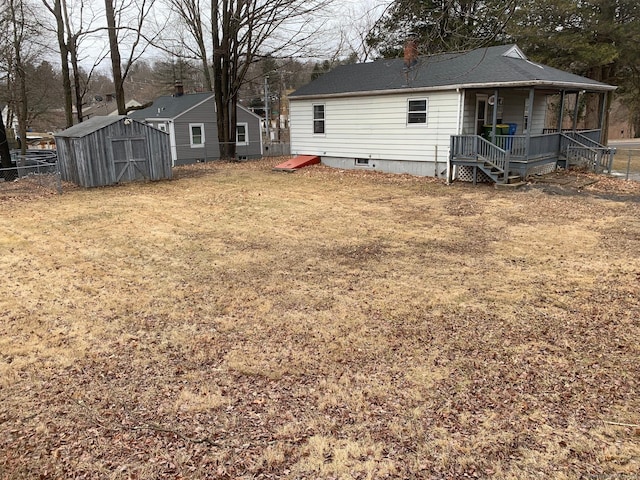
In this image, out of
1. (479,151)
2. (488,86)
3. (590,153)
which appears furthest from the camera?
(590,153)

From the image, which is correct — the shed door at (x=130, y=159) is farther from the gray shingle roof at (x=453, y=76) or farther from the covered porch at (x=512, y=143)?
the covered porch at (x=512, y=143)

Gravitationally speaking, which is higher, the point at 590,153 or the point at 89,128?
the point at 89,128

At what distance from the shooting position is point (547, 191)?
13.0m

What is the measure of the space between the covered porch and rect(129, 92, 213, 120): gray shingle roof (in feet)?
52.6

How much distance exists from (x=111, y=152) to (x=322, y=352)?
1337cm

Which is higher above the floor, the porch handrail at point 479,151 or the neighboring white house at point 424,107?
the neighboring white house at point 424,107

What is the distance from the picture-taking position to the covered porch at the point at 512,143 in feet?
45.9

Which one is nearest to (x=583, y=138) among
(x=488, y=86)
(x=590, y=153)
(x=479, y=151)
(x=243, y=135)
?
(x=590, y=153)

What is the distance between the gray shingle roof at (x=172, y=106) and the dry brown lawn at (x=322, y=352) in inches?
699

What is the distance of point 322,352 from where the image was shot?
14.8 ft

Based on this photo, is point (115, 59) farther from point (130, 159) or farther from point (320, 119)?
point (320, 119)

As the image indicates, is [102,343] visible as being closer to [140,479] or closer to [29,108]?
[140,479]

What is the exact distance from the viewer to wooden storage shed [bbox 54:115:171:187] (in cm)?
1480

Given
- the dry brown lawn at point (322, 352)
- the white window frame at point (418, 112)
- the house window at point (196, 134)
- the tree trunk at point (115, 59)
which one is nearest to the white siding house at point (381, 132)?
the white window frame at point (418, 112)
